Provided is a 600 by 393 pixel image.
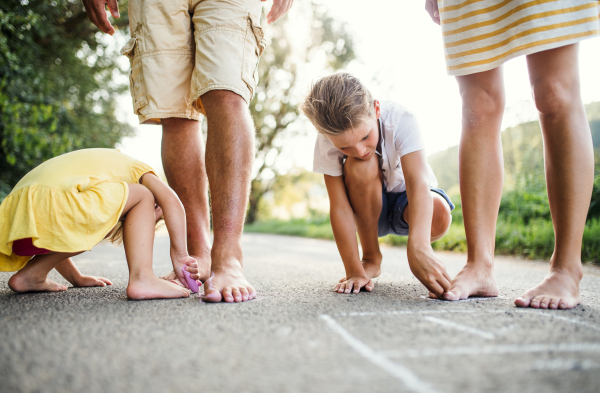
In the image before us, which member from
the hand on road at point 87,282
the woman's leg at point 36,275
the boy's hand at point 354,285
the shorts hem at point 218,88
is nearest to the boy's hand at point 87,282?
the hand on road at point 87,282

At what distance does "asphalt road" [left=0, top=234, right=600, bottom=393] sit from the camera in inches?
29.5

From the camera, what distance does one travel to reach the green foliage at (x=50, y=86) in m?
5.40

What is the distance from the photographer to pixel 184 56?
77.3 inches

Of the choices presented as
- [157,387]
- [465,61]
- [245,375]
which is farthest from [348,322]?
[465,61]

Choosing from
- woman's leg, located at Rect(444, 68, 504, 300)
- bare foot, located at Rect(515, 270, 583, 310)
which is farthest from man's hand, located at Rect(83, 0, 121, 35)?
bare foot, located at Rect(515, 270, 583, 310)

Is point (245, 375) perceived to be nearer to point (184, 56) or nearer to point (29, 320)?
point (29, 320)

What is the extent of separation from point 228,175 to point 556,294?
128 cm

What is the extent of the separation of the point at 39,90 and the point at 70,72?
185cm

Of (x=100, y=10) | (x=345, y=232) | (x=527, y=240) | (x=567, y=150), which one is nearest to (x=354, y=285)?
(x=345, y=232)

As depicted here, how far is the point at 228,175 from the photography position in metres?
1.69

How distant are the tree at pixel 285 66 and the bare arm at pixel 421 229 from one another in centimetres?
1201

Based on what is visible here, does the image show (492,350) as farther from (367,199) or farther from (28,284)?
(28,284)

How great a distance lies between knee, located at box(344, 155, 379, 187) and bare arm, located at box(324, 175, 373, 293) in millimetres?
78

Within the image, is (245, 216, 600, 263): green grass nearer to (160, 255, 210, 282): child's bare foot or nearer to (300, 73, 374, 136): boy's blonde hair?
(300, 73, 374, 136): boy's blonde hair
